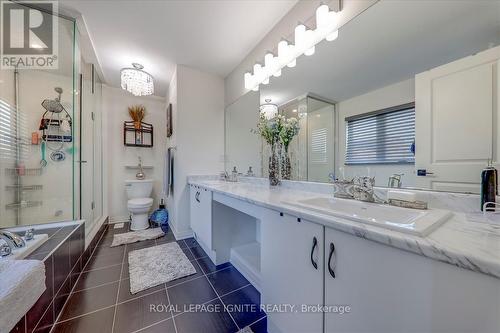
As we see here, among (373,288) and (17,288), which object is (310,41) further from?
(17,288)

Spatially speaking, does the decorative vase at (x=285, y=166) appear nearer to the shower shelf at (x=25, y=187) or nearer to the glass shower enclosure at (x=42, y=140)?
the glass shower enclosure at (x=42, y=140)

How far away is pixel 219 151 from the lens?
272cm

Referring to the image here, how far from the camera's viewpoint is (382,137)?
1066 mm

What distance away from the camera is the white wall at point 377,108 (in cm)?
97

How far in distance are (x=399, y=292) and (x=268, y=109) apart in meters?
1.70

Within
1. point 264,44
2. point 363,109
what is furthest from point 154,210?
point 363,109

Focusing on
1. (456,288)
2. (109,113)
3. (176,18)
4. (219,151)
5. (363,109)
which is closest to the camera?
(456,288)

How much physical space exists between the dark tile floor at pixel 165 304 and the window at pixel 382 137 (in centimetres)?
123

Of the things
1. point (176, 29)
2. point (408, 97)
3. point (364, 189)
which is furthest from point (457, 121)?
point (176, 29)

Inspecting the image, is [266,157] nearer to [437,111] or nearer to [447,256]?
[437,111]

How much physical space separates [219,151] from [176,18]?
156cm

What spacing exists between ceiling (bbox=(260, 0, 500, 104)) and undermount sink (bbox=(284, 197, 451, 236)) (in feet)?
2.26

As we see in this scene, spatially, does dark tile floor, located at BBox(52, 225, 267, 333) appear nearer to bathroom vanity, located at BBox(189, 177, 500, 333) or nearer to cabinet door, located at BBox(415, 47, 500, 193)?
bathroom vanity, located at BBox(189, 177, 500, 333)

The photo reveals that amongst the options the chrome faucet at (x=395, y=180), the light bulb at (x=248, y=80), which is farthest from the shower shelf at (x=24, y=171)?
the chrome faucet at (x=395, y=180)
